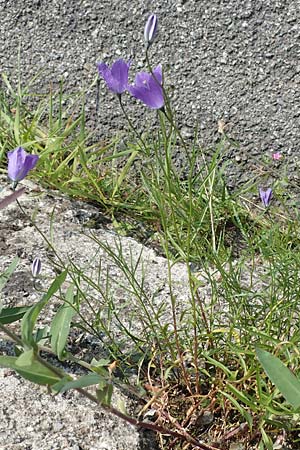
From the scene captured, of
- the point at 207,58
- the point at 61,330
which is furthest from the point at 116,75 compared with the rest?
the point at 207,58

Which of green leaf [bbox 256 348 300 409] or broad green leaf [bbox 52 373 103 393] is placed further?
green leaf [bbox 256 348 300 409]

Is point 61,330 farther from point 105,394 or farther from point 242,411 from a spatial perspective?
point 242,411

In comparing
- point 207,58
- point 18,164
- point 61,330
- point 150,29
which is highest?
point 207,58

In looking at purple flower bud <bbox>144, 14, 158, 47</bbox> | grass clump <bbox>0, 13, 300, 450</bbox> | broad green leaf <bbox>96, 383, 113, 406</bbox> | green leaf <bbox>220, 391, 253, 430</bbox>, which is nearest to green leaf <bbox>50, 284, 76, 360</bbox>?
grass clump <bbox>0, 13, 300, 450</bbox>

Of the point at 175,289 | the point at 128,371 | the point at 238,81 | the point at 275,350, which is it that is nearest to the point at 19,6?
the point at 238,81

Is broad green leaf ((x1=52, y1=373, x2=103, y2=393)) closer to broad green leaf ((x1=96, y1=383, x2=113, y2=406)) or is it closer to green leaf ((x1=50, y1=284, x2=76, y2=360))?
broad green leaf ((x1=96, y1=383, x2=113, y2=406))

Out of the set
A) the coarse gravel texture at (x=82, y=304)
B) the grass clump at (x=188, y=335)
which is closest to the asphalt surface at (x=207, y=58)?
the grass clump at (x=188, y=335)
